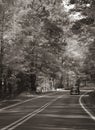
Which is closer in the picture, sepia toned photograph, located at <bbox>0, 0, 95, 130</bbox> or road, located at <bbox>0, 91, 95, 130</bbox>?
road, located at <bbox>0, 91, 95, 130</bbox>

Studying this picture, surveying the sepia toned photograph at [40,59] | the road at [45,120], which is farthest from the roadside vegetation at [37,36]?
the road at [45,120]

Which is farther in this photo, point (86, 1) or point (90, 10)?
point (86, 1)

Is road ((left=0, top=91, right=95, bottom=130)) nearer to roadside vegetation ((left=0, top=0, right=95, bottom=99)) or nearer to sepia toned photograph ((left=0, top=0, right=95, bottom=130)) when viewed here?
sepia toned photograph ((left=0, top=0, right=95, bottom=130))

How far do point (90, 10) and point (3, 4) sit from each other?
56.5 ft

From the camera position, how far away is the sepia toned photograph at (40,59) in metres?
17.3

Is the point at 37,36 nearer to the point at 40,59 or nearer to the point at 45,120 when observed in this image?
the point at 40,59

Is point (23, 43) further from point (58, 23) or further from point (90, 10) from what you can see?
point (90, 10)

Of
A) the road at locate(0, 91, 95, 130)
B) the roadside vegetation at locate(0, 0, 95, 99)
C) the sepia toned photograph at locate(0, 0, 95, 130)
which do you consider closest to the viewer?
the road at locate(0, 91, 95, 130)

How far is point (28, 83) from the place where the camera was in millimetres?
56344

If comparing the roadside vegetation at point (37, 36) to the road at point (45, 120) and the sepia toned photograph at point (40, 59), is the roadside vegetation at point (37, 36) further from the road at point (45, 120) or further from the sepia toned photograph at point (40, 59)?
the road at point (45, 120)

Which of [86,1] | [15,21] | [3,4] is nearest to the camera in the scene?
[86,1]

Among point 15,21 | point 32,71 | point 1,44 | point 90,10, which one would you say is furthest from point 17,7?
point 90,10

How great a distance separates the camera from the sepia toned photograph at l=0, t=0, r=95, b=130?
680 inches

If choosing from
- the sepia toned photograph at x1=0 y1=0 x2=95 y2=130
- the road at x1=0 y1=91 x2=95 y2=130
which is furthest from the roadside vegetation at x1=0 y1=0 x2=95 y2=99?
the road at x1=0 y1=91 x2=95 y2=130
